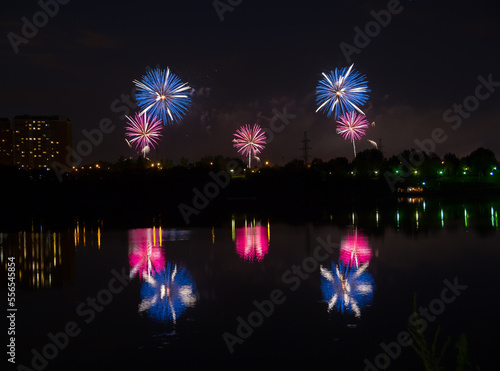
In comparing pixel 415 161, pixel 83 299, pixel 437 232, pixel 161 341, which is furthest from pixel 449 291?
pixel 415 161

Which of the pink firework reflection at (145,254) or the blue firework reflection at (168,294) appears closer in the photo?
the blue firework reflection at (168,294)

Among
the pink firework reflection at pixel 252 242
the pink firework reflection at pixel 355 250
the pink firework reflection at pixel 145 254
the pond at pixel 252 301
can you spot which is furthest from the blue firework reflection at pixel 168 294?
the pink firework reflection at pixel 355 250

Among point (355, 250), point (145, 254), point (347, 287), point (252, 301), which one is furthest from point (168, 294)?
point (355, 250)

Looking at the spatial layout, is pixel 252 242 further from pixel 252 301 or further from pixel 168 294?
pixel 252 301

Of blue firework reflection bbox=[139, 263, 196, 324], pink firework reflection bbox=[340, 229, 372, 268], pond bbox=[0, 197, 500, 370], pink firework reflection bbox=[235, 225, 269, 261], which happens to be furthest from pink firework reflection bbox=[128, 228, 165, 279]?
pink firework reflection bbox=[340, 229, 372, 268]

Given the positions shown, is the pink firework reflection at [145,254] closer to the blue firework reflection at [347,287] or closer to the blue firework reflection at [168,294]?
the blue firework reflection at [168,294]

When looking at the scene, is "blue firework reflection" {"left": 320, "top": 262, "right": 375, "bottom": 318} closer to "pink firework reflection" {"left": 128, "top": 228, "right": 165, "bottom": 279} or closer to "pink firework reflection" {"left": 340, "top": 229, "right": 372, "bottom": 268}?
"pink firework reflection" {"left": 340, "top": 229, "right": 372, "bottom": 268}
